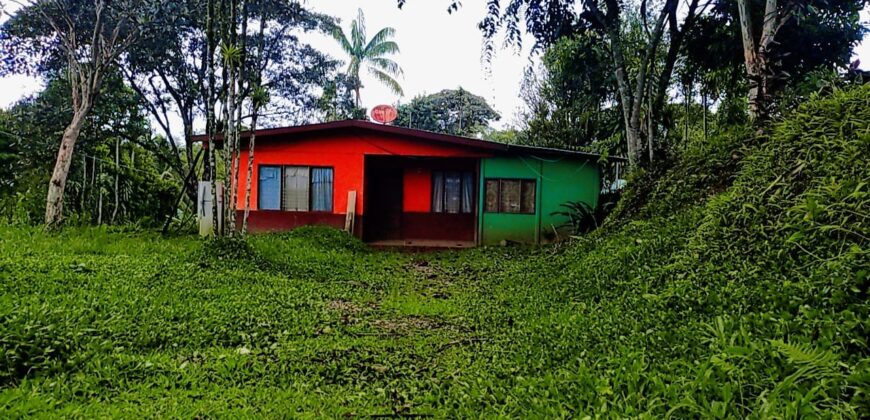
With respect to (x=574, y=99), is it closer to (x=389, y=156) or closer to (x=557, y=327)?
(x=389, y=156)

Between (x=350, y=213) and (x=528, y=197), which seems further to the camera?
(x=528, y=197)

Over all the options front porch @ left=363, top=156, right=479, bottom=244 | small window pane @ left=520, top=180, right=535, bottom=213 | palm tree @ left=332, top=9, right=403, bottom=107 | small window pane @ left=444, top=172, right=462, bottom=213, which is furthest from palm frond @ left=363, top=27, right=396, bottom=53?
small window pane @ left=520, top=180, right=535, bottom=213

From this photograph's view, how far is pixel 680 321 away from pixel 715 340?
59cm

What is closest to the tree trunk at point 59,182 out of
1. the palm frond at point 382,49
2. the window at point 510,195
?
the window at point 510,195

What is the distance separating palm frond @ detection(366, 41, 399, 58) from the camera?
20.1 meters

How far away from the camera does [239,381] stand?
3.03 metres

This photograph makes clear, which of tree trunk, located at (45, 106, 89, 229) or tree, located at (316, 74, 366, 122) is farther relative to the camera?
tree, located at (316, 74, 366, 122)

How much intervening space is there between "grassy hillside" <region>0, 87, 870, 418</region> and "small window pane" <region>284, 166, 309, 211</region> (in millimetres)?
5534

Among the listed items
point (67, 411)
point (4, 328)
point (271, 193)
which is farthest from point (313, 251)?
point (67, 411)

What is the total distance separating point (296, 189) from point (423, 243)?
323 centimetres

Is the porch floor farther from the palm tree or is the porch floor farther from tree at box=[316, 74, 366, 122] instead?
the palm tree

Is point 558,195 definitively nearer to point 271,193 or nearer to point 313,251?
point 313,251

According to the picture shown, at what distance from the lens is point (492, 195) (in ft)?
37.9

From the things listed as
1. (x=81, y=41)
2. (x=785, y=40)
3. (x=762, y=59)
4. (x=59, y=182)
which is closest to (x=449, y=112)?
(x=81, y=41)
